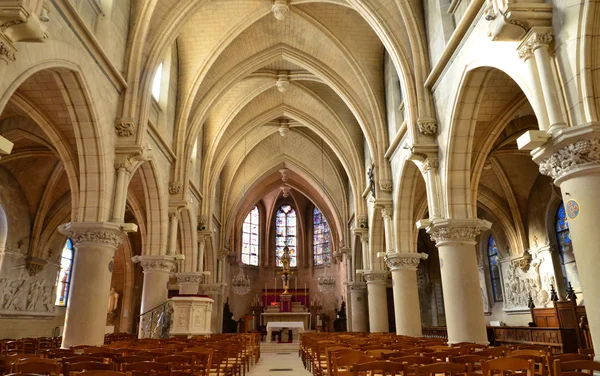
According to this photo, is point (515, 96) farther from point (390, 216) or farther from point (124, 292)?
point (124, 292)

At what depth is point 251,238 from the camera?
37.8m

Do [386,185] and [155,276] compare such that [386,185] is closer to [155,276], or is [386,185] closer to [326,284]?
[155,276]

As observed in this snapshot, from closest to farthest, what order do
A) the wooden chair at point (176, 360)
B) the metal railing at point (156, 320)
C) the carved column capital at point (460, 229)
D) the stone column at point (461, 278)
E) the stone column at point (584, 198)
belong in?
the wooden chair at point (176, 360), the stone column at point (584, 198), the stone column at point (461, 278), the carved column capital at point (460, 229), the metal railing at point (156, 320)

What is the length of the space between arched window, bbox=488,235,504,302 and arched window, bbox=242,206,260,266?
784 inches

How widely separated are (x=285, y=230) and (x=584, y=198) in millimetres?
33778

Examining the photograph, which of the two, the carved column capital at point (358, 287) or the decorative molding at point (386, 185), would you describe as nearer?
the decorative molding at point (386, 185)

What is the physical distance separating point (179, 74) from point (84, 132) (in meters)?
7.86

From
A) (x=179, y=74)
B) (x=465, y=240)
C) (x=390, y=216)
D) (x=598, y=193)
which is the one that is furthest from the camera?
(x=179, y=74)

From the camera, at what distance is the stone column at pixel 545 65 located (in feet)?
20.6

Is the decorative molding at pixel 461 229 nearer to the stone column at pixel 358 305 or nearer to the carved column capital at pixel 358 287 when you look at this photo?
the stone column at pixel 358 305

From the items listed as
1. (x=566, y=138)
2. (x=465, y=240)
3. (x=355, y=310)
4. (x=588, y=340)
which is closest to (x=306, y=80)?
(x=355, y=310)

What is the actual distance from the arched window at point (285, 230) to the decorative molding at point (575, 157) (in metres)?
32.4

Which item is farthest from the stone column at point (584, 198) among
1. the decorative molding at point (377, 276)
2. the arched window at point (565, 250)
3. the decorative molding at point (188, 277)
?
the decorative molding at point (188, 277)

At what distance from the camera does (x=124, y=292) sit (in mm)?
27109
